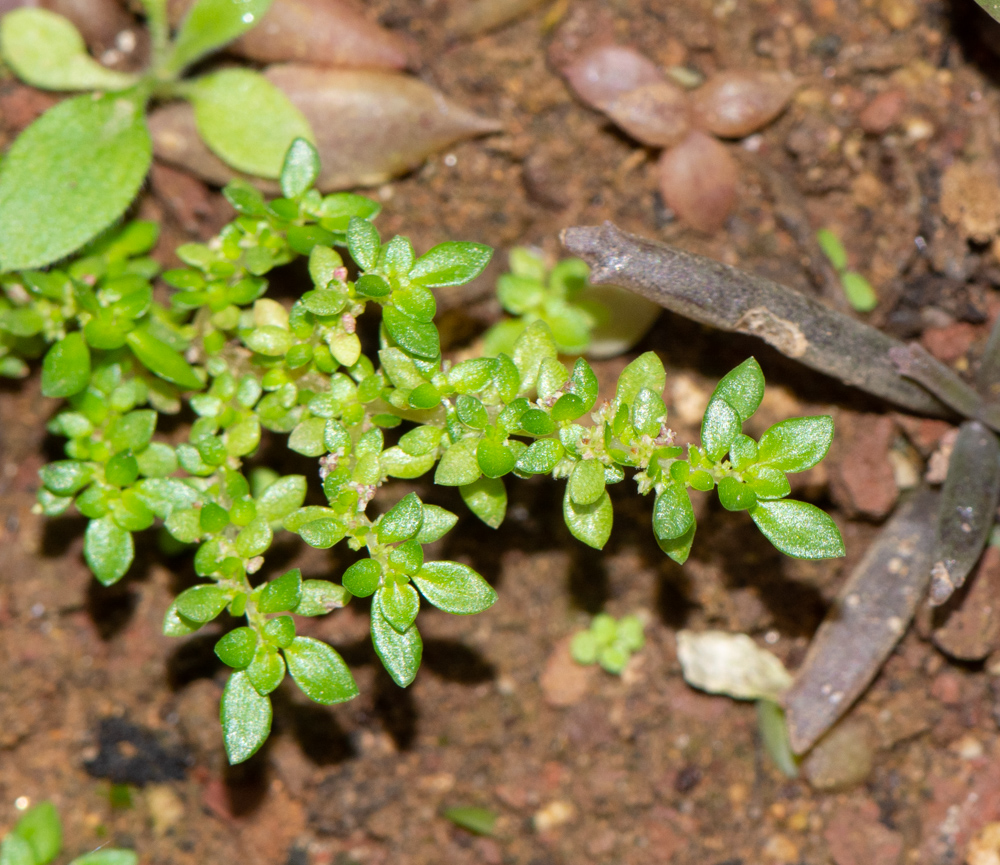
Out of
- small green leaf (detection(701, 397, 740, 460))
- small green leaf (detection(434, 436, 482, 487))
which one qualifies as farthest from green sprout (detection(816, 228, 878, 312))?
small green leaf (detection(434, 436, 482, 487))

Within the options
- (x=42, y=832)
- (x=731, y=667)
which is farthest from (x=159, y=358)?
(x=731, y=667)

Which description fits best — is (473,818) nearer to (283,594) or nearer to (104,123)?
(283,594)

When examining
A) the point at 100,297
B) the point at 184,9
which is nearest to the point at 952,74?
the point at 184,9

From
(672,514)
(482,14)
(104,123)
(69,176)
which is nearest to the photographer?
(672,514)

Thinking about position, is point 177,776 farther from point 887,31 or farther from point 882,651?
point 887,31

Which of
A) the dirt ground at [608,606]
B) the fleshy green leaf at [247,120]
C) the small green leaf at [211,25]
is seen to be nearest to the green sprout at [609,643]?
the dirt ground at [608,606]

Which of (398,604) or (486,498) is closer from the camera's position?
(398,604)
